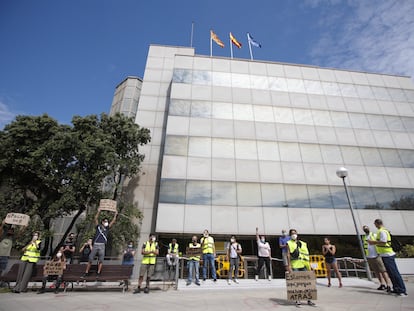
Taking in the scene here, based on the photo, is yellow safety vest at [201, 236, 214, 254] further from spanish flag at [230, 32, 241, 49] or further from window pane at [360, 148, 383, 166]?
A: spanish flag at [230, 32, 241, 49]

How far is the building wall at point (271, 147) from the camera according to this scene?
15898 millimetres

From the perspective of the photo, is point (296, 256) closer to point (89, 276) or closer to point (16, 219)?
point (89, 276)

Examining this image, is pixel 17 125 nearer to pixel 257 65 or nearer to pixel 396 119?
pixel 257 65

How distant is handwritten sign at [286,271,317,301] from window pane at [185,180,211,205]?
10707mm

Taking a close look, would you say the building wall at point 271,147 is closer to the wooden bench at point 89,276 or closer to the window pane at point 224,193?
the window pane at point 224,193

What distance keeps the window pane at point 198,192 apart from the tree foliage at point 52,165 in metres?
4.12

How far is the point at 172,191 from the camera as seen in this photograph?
1598 centimetres

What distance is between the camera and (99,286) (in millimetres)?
8680

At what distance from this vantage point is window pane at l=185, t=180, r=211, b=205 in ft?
52.0

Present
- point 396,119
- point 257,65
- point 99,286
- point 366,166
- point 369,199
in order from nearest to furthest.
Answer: point 99,286 → point 369,199 → point 366,166 → point 396,119 → point 257,65

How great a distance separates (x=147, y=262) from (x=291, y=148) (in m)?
15.0

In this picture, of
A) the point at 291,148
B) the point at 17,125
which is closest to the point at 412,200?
the point at 291,148

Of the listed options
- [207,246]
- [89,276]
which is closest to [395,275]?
[207,246]

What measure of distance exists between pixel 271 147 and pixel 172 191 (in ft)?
29.7
